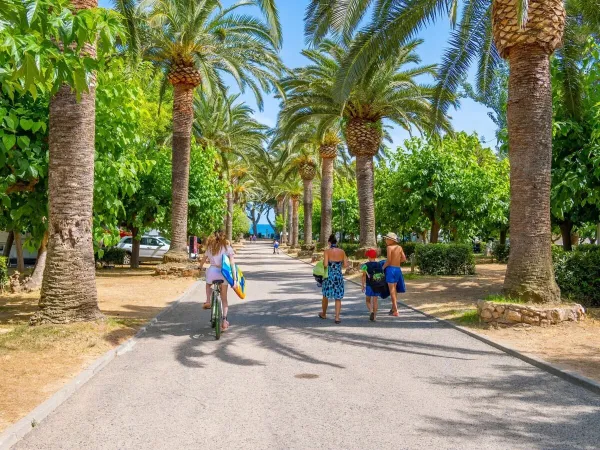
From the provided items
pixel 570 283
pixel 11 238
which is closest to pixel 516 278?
pixel 570 283

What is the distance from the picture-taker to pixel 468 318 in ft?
34.6

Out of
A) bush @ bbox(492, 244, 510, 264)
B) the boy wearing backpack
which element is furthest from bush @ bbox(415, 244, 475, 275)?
bush @ bbox(492, 244, 510, 264)

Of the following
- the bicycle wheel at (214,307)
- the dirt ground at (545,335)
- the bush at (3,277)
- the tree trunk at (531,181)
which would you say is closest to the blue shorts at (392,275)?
the dirt ground at (545,335)

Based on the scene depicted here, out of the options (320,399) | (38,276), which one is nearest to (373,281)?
(320,399)

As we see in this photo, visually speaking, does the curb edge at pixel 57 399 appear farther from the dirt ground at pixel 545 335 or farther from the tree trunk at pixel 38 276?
the tree trunk at pixel 38 276

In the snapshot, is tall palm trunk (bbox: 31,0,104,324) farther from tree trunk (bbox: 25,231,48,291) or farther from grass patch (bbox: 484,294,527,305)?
grass patch (bbox: 484,294,527,305)

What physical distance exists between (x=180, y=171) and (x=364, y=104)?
8.41m

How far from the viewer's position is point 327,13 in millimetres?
12094

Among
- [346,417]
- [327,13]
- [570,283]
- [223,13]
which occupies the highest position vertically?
[223,13]

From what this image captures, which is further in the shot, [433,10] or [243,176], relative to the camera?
[243,176]

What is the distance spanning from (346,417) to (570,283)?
8896mm

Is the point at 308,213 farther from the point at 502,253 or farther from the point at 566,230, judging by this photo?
the point at 566,230

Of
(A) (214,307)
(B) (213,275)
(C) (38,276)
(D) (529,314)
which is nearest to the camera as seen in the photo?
(A) (214,307)

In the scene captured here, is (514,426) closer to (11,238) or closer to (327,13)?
(327,13)
